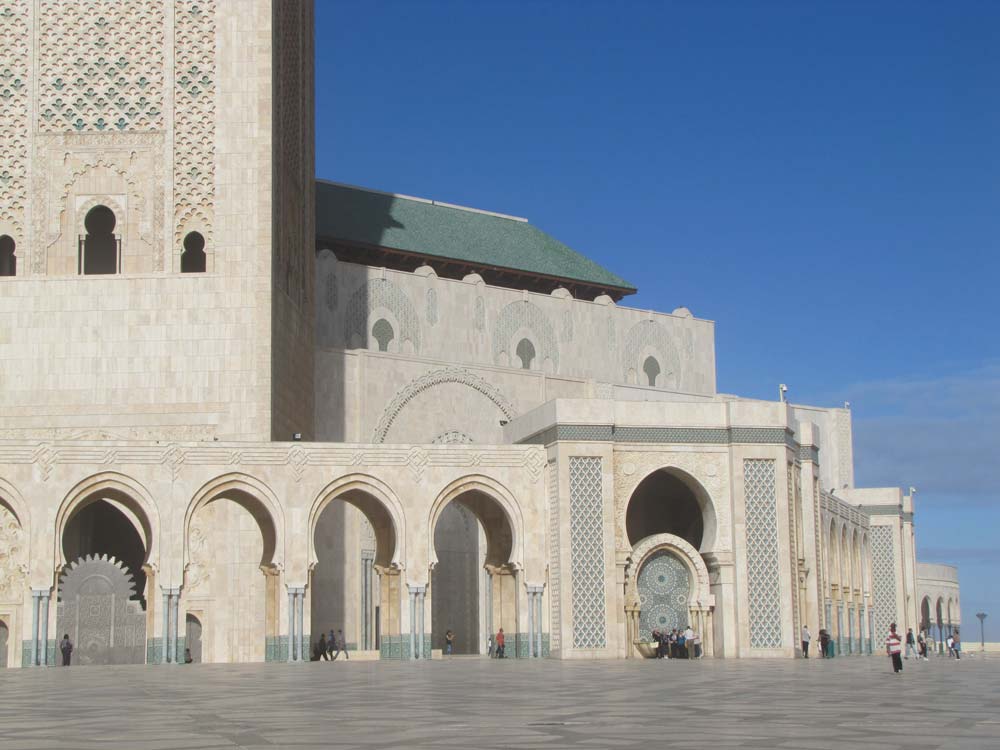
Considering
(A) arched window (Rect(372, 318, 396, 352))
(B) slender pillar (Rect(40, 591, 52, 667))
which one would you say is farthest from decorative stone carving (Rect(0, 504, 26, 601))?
(A) arched window (Rect(372, 318, 396, 352))

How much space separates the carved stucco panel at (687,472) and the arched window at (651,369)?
12786mm

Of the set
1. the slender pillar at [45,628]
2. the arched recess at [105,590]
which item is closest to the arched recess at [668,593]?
the arched recess at [105,590]

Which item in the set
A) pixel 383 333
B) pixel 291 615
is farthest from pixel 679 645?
pixel 383 333

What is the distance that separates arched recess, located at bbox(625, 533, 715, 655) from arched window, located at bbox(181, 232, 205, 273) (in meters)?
9.87

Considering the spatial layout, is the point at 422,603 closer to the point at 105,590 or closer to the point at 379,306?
the point at 105,590

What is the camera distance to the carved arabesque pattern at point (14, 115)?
2777 centimetres

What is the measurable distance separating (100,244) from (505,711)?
2050 cm

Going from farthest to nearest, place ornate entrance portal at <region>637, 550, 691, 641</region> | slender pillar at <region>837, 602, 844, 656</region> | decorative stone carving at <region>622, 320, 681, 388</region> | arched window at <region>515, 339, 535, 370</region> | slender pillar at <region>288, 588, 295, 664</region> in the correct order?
decorative stone carving at <region>622, 320, 681, 388</region>
arched window at <region>515, 339, 535, 370</region>
slender pillar at <region>837, 602, 844, 656</region>
ornate entrance portal at <region>637, 550, 691, 641</region>
slender pillar at <region>288, 588, 295, 664</region>

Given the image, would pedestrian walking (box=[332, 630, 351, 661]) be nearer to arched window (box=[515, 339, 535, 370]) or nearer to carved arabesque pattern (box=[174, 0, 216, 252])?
carved arabesque pattern (box=[174, 0, 216, 252])

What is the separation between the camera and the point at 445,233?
40750 mm

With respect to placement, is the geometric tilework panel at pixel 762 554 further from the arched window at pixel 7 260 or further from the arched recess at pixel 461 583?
the arched window at pixel 7 260

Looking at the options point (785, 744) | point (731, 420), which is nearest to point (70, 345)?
point (731, 420)

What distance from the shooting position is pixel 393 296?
1356 inches

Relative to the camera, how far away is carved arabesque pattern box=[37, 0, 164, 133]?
2798cm
